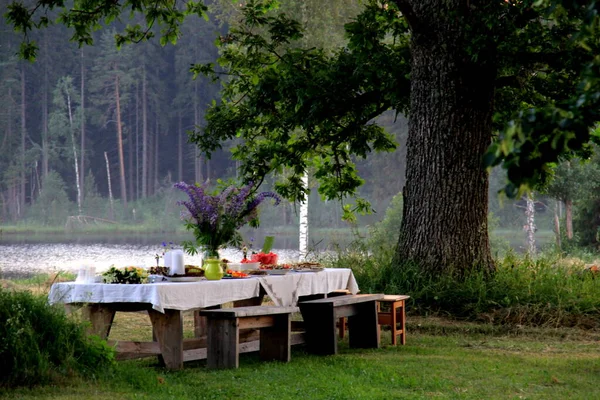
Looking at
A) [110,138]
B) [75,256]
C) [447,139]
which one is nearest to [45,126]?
[110,138]

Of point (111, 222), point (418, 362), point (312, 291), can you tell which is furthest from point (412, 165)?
point (111, 222)

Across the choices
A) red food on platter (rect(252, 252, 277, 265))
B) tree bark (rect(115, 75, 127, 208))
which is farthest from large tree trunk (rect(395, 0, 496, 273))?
tree bark (rect(115, 75, 127, 208))

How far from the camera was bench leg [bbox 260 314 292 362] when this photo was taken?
25.9 feet

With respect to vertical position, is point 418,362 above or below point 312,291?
below

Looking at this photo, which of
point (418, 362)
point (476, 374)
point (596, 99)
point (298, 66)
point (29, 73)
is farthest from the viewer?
point (29, 73)

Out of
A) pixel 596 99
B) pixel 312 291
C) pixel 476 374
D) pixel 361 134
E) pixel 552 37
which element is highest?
pixel 552 37

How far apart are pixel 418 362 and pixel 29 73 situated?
4512 cm

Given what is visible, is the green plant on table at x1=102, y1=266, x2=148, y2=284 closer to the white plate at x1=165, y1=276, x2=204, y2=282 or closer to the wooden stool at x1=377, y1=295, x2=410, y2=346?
the white plate at x1=165, y1=276, x2=204, y2=282

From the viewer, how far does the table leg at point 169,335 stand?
7.33 m

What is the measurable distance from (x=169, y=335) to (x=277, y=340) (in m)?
1.05

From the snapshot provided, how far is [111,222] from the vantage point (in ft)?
167

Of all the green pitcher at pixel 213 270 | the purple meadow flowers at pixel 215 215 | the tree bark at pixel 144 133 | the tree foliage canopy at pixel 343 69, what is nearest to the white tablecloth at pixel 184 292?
the green pitcher at pixel 213 270

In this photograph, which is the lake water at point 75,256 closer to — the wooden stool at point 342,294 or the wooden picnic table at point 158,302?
the wooden stool at point 342,294

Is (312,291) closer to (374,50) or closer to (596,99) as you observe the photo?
(374,50)
